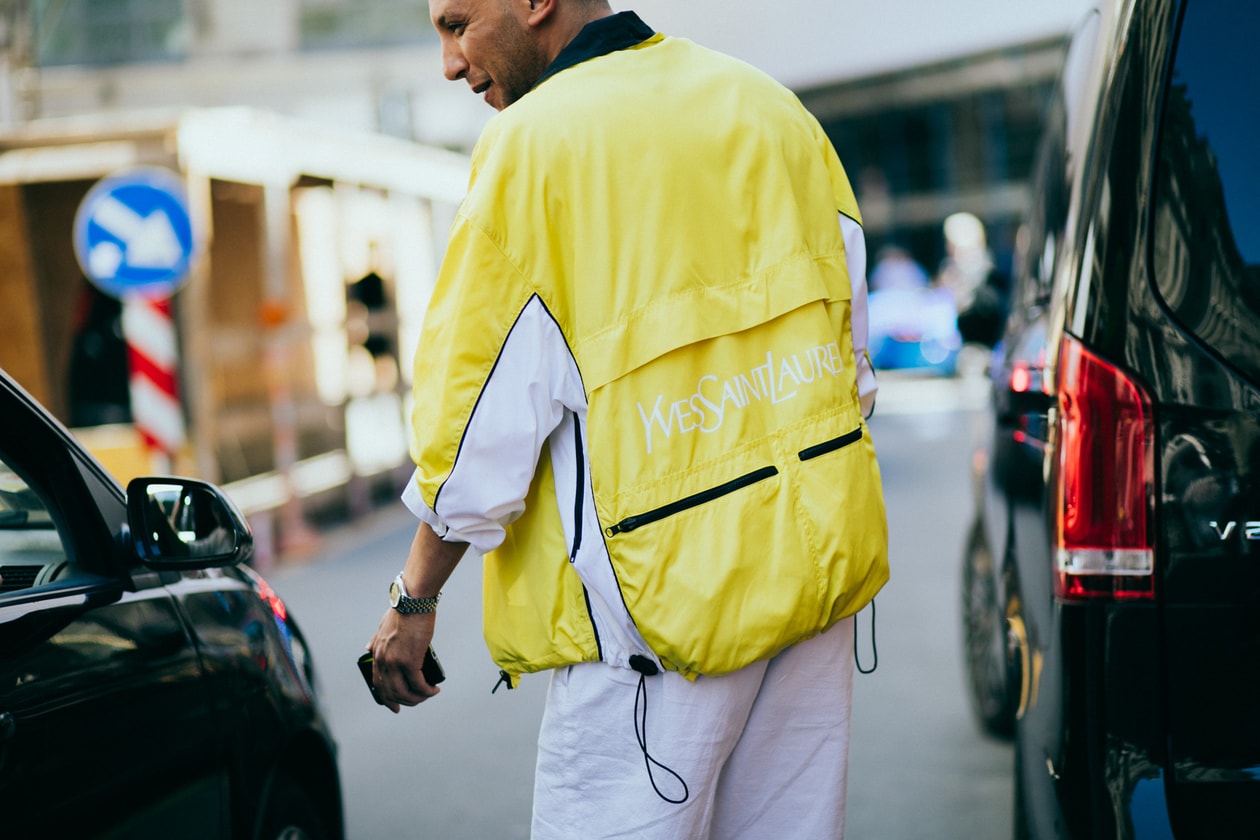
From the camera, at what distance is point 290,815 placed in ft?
8.95

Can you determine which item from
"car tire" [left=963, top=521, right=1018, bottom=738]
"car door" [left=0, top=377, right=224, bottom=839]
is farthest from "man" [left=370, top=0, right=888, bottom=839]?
"car tire" [left=963, top=521, right=1018, bottom=738]

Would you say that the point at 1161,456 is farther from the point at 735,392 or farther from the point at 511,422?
the point at 511,422

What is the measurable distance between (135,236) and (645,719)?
6390mm

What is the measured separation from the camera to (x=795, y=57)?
23859mm

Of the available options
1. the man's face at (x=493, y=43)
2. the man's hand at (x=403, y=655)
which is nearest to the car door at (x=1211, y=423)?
the man's face at (x=493, y=43)

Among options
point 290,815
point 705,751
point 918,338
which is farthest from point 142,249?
point 918,338

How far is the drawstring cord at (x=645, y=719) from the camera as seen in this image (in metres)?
1.98

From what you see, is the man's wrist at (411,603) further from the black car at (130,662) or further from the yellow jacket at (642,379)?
the black car at (130,662)

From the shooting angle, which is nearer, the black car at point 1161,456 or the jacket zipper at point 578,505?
the jacket zipper at point 578,505

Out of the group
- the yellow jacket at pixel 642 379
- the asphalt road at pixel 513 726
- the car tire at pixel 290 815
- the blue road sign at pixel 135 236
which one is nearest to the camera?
the yellow jacket at pixel 642 379

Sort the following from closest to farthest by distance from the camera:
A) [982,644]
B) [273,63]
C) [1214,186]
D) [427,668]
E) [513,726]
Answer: [427,668] → [1214,186] → [982,644] → [513,726] → [273,63]

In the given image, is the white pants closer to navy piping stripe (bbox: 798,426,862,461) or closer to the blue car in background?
navy piping stripe (bbox: 798,426,862,461)

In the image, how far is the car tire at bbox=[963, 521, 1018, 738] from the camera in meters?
4.65

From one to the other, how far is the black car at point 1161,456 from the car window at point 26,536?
64.1 inches
